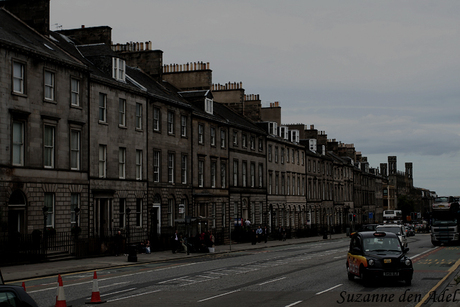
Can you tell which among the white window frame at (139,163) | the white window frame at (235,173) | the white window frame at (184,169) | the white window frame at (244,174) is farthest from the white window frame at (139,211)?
the white window frame at (244,174)

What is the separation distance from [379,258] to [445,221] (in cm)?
3153

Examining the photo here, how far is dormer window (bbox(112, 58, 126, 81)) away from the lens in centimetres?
4344

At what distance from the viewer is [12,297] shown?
8844mm

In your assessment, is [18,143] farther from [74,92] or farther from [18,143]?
[74,92]

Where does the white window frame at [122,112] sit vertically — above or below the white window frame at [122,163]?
above

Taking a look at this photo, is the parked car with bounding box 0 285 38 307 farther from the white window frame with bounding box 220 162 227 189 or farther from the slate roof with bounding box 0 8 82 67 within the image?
the white window frame with bounding box 220 162 227 189

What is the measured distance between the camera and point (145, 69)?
5597 centimetres

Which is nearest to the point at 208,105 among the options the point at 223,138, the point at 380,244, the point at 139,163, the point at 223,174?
the point at 223,138

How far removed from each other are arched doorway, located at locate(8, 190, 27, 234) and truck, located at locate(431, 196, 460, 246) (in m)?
32.3

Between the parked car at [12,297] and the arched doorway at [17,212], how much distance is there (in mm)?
25034

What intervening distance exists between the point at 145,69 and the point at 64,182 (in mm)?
21573

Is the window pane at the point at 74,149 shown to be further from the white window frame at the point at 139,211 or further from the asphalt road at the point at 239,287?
the asphalt road at the point at 239,287

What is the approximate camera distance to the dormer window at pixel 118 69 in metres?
43.4

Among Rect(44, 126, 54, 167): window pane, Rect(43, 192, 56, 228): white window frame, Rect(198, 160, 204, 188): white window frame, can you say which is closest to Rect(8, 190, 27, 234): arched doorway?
Rect(43, 192, 56, 228): white window frame
